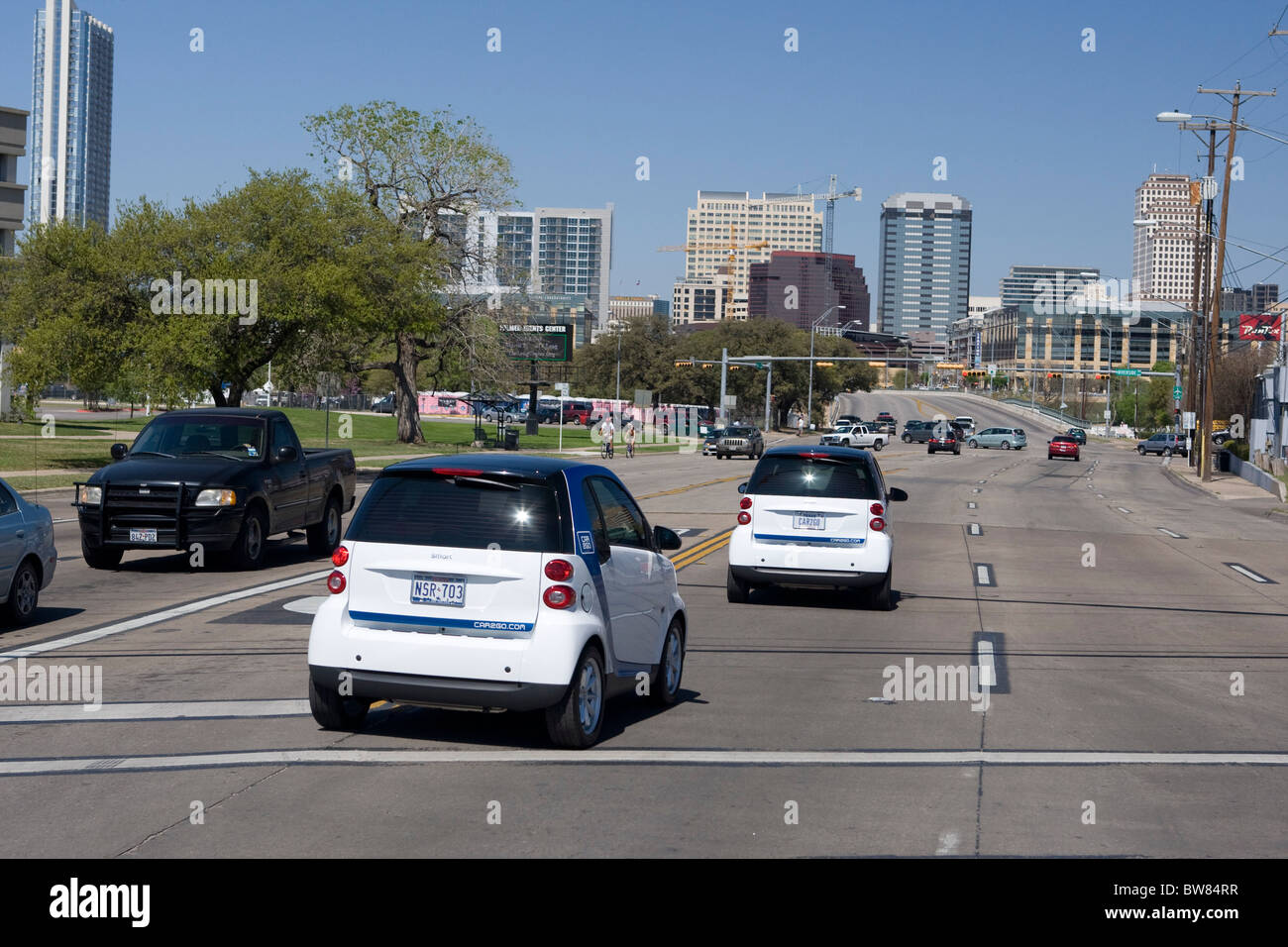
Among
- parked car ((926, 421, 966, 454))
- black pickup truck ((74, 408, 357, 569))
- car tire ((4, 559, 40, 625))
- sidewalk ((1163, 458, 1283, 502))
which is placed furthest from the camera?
parked car ((926, 421, 966, 454))

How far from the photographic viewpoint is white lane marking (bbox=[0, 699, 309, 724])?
29.0 feet

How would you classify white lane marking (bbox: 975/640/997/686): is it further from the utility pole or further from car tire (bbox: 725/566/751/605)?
the utility pole

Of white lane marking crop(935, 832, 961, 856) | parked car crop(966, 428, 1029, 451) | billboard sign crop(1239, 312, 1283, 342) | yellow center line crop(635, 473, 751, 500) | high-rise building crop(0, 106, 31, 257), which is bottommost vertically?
yellow center line crop(635, 473, 751, 500)

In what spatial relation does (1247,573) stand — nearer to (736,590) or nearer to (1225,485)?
(736,590)

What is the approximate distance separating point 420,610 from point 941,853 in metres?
3.31

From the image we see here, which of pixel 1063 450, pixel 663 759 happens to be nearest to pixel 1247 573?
pixel 663 759

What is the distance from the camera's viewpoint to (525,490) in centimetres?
812

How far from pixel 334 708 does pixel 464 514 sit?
4.80ft

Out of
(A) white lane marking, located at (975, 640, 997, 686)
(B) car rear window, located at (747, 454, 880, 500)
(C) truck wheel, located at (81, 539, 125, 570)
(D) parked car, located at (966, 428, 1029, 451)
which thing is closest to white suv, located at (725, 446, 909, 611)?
(B) car rear window, located at (747, 454, 880, 500)

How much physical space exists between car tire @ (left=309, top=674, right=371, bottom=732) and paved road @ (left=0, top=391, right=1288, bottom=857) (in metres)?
0.11

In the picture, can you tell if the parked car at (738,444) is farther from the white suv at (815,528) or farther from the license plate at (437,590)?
the license plate at (437,590)

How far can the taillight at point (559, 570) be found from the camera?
25.8ft
